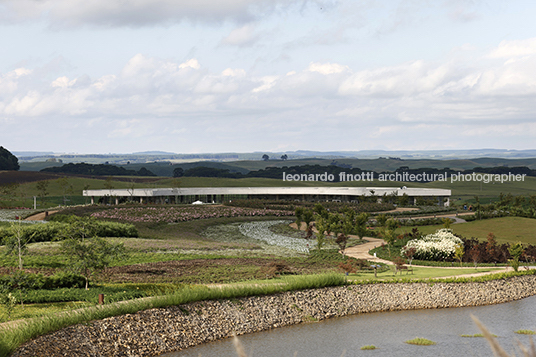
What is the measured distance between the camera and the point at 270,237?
55.0m

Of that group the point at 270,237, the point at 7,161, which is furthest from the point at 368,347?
the point at 7,161

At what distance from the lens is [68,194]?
113 m

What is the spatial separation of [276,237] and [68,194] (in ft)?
238

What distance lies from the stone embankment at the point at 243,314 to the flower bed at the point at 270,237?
17.4m

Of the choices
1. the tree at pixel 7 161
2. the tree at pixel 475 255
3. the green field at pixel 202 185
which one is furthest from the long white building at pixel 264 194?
the tree at pixel 7 161

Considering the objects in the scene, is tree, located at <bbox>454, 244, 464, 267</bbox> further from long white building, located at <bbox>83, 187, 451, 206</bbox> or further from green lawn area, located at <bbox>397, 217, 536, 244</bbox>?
long white building, located at <bbox>83, 187, 451, 206</bbox>

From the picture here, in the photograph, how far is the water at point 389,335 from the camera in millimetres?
19328

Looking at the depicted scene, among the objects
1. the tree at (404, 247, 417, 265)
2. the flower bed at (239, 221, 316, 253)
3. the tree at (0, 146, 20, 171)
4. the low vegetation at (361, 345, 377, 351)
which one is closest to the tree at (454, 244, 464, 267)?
the tree at (404, 247, 417, 265)

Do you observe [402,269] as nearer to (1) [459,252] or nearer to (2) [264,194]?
(1) [459,252]

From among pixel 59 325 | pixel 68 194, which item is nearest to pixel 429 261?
pixel 59 325

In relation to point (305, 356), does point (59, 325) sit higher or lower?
higher

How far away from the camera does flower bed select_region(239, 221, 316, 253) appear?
48478 mm

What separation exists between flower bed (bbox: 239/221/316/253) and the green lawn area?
451 inches

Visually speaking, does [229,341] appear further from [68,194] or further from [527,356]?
[68,194]
